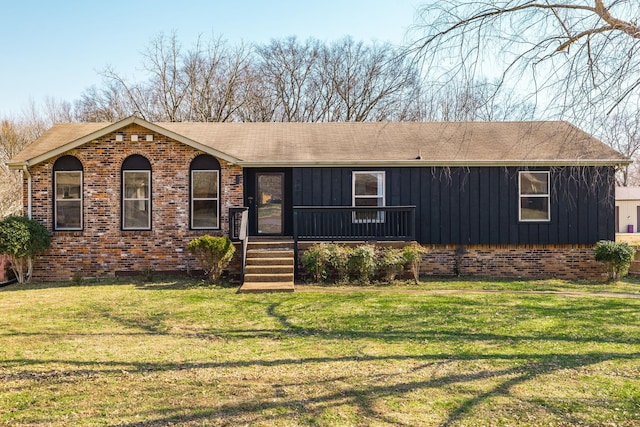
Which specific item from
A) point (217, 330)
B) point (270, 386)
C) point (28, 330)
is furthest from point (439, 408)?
point (28, 330)

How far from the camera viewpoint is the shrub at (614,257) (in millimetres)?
12586

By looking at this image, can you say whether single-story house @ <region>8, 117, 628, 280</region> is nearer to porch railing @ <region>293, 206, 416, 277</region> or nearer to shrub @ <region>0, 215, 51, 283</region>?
porch railing @ <region>293, 206, 416, 277</region>

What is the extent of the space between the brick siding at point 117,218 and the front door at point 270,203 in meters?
1.42

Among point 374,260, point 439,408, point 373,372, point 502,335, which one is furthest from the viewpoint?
point 374,260

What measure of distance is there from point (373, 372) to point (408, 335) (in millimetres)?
1844

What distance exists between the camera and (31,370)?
5.48 metres

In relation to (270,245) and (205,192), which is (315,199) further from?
(205,192)

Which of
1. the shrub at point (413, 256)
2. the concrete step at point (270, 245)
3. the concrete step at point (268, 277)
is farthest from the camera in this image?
the concrete step at point (270, 245)

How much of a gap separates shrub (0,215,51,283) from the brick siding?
29cm

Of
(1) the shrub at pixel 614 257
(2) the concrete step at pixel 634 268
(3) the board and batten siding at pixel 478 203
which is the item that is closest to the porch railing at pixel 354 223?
(3) the board and batten siding at pixel 478 203

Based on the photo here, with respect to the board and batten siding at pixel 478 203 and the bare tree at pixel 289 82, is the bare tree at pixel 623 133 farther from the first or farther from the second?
the bare tree at pixel 289 82

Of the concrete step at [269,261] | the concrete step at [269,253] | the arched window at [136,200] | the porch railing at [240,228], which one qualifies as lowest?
the concrete step at [269,261]

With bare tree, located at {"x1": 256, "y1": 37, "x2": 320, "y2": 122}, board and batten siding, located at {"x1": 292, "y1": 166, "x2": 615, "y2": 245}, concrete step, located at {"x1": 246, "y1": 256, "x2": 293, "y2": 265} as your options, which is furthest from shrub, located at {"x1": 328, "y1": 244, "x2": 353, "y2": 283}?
bare tree, located at {"x1": 256, "y1": 37, "x2": 320, "y2": 122}

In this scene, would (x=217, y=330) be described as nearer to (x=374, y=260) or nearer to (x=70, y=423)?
(x=70, y=423)
